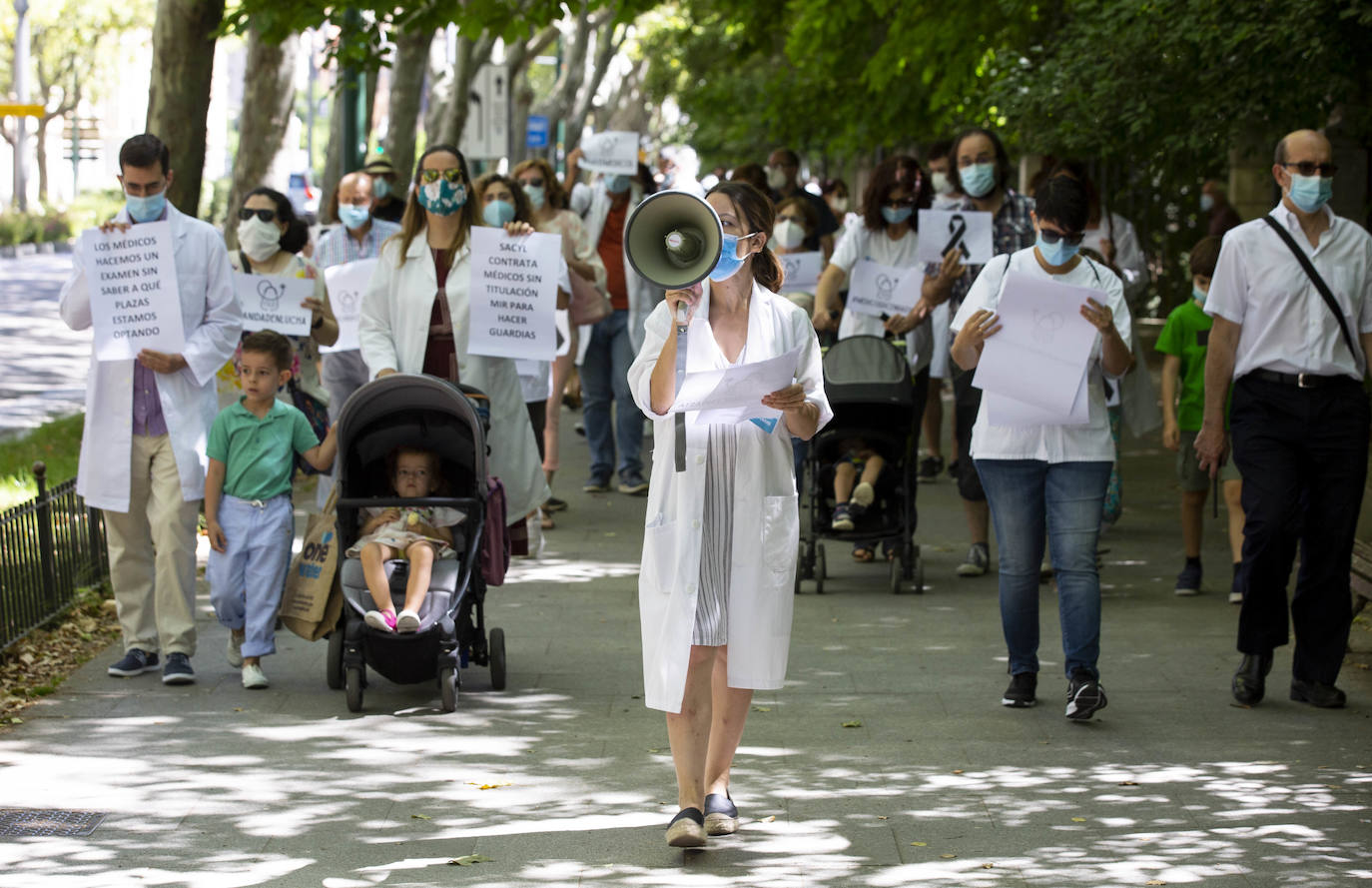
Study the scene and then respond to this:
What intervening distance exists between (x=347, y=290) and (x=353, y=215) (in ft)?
1.96

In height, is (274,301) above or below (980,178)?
below

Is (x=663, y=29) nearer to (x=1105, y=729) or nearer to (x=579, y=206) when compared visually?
(x=579, y=206)

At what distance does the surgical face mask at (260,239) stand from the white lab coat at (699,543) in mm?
4807

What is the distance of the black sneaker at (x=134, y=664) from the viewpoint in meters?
8.06

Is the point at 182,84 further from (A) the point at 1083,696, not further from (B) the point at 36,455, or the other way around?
(A) the point at 1083,696

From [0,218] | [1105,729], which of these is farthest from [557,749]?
[0,218]

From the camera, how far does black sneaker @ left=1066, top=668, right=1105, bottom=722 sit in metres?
7.20

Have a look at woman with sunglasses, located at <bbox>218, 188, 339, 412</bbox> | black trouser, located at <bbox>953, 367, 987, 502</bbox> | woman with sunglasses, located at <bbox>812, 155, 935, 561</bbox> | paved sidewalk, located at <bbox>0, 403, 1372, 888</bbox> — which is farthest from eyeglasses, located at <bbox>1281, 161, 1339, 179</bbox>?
woman with sunglasses, located at <bbox>218, 188, 339, 412</bbox>

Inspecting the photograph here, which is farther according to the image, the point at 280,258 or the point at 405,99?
the point at 405,99

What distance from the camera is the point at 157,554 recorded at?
7.93 meters

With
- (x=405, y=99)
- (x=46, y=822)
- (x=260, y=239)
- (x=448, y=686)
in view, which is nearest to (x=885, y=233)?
(x=260, y=239)

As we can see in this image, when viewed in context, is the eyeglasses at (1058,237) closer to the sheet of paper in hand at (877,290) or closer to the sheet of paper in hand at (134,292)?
the sheet of paper in hand at (877,290)

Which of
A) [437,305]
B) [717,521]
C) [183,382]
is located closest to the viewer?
[717,521]

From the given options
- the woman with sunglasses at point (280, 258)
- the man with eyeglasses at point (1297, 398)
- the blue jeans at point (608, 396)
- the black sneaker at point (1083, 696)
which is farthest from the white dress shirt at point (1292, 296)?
the blue jeans at point (608, 396)
